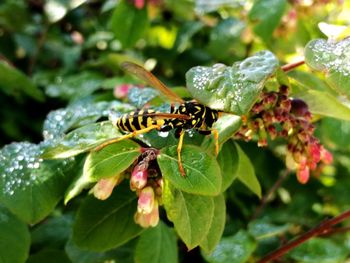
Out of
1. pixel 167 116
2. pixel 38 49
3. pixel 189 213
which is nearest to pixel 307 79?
pixel 167 116

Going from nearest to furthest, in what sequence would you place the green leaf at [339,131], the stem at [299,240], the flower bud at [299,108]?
the flower bud at [299,108], the stem at [299,240], the green leaf at [339,131]

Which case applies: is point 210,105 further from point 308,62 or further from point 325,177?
point 325,177

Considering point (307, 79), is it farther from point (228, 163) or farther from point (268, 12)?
point (268, 12)

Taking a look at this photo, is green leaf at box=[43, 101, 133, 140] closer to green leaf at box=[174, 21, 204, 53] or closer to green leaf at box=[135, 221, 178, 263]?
green leaf at box=[135, 221, 178, 263]

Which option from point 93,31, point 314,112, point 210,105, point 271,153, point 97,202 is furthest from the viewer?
point 93,31

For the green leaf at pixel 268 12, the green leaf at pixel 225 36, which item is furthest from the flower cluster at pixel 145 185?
the green leaf at pixel 225 36

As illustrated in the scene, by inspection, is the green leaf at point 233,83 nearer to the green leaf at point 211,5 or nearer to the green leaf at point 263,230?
the green leaf at point 263,230

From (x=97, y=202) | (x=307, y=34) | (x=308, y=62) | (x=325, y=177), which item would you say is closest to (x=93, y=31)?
(x=307, y=34)
